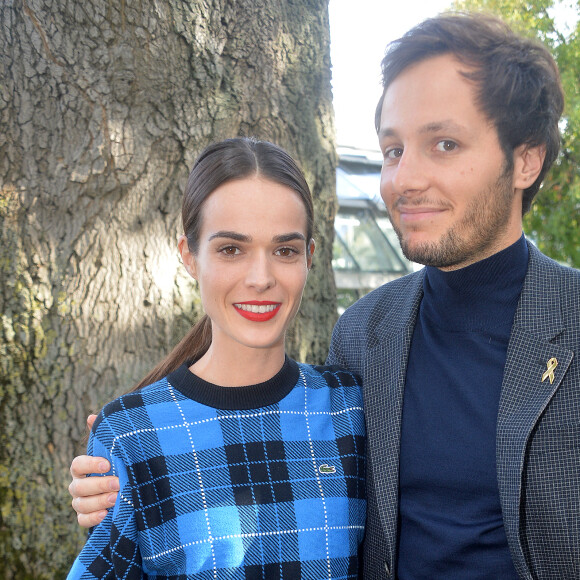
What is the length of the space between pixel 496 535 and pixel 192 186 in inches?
52.0

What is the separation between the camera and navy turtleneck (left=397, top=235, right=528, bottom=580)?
197 centimetres

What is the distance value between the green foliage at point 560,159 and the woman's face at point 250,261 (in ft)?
30.3

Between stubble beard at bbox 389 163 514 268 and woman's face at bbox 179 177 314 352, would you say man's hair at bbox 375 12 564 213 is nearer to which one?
stubble beard at bbox 389 163 514 268

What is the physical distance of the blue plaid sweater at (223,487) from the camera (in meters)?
1.79

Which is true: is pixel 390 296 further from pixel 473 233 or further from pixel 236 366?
pixel 236 366

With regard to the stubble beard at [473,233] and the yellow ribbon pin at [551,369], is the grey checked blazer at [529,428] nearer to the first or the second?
the yellow ribbon pin at [551,369]

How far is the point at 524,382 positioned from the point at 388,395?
1.34ft

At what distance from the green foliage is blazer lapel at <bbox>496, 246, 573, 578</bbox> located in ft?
29.1

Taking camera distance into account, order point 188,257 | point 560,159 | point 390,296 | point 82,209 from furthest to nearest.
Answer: point 560,159 → point 82,209 → point 390,296 → point 188,257

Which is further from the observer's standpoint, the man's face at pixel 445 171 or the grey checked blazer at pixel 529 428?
the man's face at pixel 445 171

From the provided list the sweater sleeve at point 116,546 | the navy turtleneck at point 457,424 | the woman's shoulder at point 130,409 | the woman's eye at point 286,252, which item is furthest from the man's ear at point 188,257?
the navy turtleneck at point 457,424

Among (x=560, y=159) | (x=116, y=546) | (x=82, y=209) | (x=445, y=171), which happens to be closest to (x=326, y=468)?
(x=116, y=546)

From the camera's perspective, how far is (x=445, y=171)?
2.15m

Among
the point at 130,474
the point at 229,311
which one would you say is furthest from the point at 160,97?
the point at 130,474
